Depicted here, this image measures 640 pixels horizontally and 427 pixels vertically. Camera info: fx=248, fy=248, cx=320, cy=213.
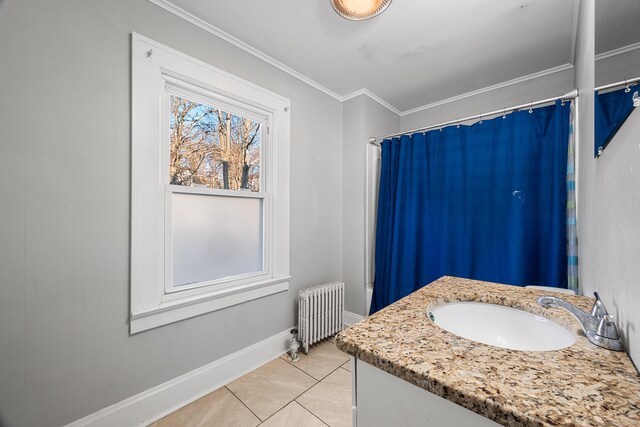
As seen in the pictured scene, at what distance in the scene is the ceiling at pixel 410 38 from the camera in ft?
4.94

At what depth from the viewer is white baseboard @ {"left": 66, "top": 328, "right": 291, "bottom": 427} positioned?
1299 mm

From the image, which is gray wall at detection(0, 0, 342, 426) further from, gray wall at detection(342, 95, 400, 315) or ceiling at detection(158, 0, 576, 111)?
gray wall at detection(342, 95, 400, 315)

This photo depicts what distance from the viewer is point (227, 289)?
1772mm

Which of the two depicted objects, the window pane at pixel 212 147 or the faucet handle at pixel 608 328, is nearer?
the faucet handle at pixel 608 328

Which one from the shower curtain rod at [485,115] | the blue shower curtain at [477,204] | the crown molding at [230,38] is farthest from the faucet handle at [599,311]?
the crown molding at [230,38]

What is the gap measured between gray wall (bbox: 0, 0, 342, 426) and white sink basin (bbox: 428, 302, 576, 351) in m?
1.52

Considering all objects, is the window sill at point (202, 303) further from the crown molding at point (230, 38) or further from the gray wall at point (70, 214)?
the crown molding at point (230, 38)

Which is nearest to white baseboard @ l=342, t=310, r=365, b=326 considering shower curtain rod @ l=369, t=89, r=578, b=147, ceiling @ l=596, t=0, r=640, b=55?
shower curtain rod @ l=369, t=89, r=578, b=147

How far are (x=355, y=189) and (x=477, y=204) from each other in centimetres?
108

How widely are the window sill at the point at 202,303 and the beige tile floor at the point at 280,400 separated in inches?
21.3

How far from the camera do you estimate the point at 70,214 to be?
Result: 1206 mm

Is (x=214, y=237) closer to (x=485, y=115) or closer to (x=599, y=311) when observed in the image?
(x=599, y=311)

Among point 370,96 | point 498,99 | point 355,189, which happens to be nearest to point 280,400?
point 355,189

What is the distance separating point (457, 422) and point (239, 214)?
174 cm
